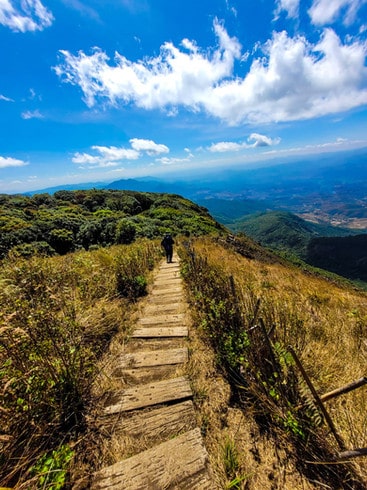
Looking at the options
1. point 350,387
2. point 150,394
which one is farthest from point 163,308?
point 350,387

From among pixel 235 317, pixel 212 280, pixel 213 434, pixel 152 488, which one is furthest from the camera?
pixel 212 280

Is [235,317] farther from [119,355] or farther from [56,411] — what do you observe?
[56,411]

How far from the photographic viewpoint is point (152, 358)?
2855 millimetres

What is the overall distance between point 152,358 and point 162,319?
1005 millimetres

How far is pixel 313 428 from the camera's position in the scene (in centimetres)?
168

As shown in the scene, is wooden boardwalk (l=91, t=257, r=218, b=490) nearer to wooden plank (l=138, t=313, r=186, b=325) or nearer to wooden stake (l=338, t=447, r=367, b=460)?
wooden plank (l=138, t=313, r=186, b=325)

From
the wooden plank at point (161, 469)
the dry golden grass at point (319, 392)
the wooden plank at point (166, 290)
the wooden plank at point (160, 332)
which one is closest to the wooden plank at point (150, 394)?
the dry golden grass at point (319, 392)

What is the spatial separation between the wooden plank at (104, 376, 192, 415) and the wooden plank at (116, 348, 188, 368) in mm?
335

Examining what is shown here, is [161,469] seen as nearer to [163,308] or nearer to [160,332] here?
[160,332]

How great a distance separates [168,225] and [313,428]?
20517 mm

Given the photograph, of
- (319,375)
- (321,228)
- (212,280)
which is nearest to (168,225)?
→ (212,280)

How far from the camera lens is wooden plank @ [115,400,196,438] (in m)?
1.94

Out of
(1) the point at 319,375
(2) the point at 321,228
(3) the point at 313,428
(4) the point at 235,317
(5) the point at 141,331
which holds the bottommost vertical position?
(2) the point at 321,228

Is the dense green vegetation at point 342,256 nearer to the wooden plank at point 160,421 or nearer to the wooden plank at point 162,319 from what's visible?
the wooden plank at point 162,319
